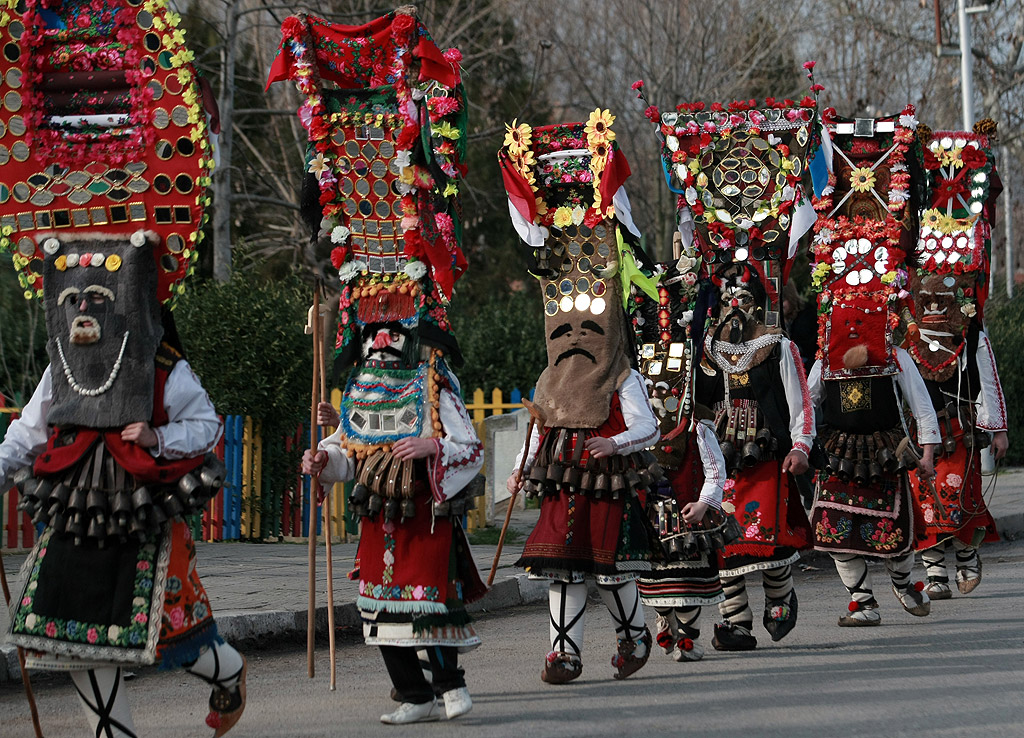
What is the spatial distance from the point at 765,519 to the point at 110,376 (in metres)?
4.33

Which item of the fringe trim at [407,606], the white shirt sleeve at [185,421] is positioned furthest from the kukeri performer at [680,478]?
the white shirt sleeve at [185,421]

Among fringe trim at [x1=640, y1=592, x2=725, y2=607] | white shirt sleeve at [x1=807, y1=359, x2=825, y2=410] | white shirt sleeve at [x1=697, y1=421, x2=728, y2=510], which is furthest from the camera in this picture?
white shirt sleeve at [x1=807, y1=359, x2=825, y2=410]

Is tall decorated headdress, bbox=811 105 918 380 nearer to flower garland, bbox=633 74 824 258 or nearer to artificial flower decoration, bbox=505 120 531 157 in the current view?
flower garland, bbox=633 74 824 258

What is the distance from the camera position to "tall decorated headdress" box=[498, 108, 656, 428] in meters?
7.18

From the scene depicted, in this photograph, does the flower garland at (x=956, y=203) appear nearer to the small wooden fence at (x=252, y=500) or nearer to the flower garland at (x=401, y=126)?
the small wooden fence at (x=252, y=500)

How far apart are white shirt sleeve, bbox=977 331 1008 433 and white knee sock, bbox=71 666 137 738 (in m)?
7.65

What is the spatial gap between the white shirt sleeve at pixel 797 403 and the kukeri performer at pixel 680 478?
554mm

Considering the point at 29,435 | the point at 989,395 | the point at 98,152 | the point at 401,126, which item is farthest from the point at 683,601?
the point at 989,395

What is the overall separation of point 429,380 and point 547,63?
19.2 meters

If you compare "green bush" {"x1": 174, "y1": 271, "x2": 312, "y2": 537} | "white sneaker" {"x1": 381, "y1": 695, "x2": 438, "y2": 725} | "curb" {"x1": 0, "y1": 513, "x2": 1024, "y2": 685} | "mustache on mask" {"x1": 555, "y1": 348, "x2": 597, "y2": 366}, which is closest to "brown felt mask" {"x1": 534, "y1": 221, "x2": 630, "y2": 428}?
"mustache on mask" {"x1": 555, "y1": 348, "x2": 597, "y2": 366}

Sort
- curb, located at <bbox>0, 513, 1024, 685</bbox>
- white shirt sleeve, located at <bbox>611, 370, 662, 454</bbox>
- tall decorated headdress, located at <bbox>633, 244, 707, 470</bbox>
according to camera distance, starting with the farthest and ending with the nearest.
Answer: tall decorated headdress, located at <bbox>633, 244, 707, 470</bbox>
curb, located at <bbox>0, 513, 1024, 685</bbox>
white shirt sleeve, located at <bbox>611, 370, 662, 454</bbox>

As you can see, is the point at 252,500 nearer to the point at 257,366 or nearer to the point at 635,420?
the point at 257,366

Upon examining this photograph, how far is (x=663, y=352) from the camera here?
26.6ft

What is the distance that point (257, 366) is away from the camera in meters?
13.0
